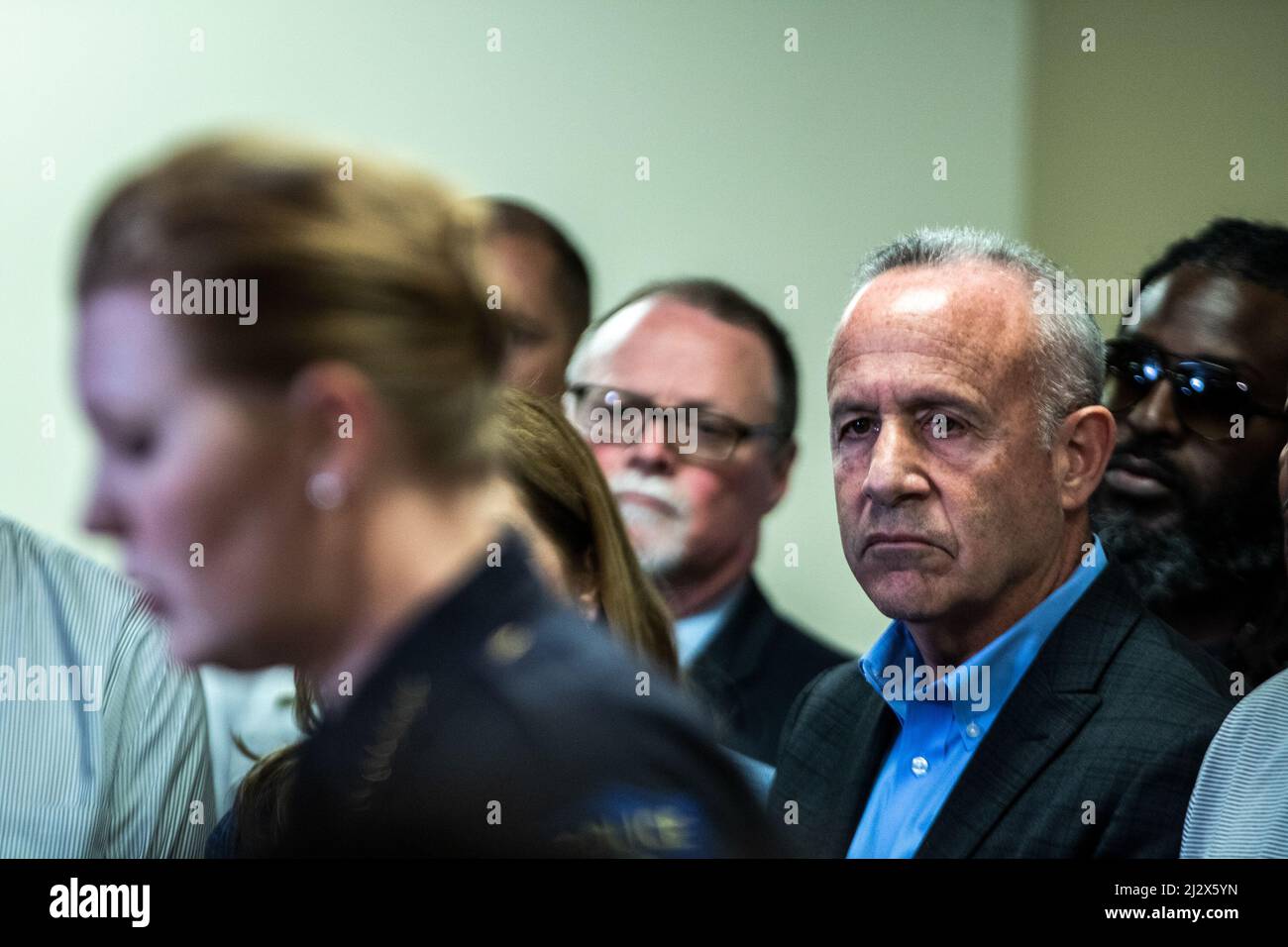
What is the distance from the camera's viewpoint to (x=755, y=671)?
6.59ft

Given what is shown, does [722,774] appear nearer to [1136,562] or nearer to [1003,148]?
[1136,562]

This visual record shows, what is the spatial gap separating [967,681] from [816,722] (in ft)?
0.75

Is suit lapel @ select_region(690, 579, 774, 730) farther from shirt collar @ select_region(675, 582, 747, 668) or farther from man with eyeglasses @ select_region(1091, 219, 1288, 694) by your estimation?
man with eyeglasses @ select_region(1091, 219, 1288, 694)

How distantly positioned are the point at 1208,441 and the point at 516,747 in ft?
4.49

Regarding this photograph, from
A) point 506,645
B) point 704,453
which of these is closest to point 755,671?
point 704,453

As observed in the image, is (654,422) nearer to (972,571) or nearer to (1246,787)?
(972,571)

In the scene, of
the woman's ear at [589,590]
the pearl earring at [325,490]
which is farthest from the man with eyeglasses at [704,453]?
the pearl earring at [325,490]

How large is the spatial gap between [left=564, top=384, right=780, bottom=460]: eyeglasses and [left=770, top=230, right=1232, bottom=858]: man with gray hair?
0.23 meters

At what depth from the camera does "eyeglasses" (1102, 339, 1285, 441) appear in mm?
1961

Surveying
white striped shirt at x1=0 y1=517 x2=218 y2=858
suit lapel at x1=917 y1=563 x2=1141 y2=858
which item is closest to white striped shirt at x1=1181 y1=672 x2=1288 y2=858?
suit lapel at x1=917 y1=563 x2=1141 y2=858

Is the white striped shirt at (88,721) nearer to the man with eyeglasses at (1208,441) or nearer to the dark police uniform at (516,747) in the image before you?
the dark police uniform at (516,747)

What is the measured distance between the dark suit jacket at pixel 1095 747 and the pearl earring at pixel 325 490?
101 centimetres

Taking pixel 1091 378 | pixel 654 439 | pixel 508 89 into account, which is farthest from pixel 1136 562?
pixel 508 89

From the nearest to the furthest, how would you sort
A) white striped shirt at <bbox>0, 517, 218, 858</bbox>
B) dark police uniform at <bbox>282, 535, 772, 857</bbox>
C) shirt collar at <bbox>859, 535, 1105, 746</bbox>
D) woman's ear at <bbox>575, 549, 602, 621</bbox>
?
dark police uniform at <bbox>282, 535, 772, 857</bbox> < woman's ear at <bbox>575, 549, 602, 621</bbox> < shirt collar at <bbox>859, 535, 1105, 746</bbox> < white striped shirt at <bbox>0, 517, 218, 858</bbox>
